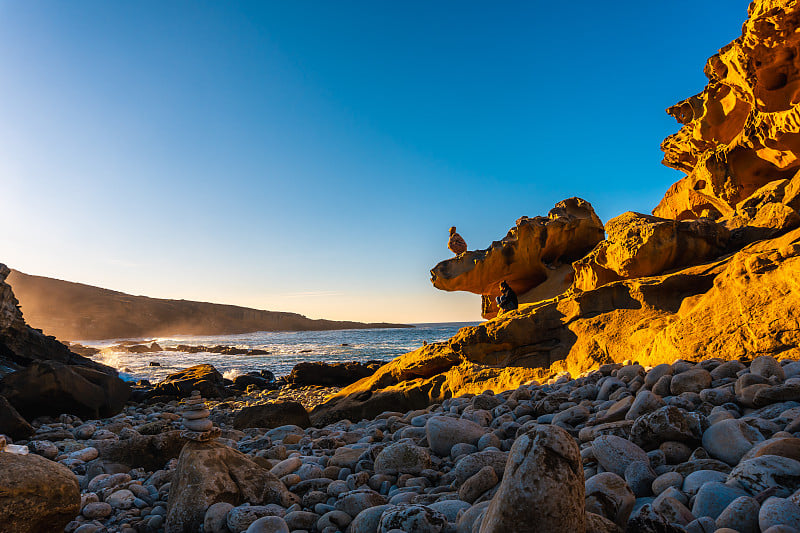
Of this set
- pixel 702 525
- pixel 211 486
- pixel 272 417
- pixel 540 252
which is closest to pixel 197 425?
pixel 211 486

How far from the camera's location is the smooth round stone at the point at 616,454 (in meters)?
1.98

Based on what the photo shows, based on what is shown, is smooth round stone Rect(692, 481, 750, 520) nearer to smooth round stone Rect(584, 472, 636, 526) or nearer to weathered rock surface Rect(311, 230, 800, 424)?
smooth round stone Rect(584, 472, 636, 526)

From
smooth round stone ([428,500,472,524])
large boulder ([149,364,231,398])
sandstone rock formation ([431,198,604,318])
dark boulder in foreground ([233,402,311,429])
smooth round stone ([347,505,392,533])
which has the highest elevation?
sandstone rock formation ([431,198,604,318])

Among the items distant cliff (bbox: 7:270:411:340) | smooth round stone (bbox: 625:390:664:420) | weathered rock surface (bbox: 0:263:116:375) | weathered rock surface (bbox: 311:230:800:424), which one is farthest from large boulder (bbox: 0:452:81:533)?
distant cliff (bbox: 7:270:411:340)

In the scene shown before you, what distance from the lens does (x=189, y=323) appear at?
255 feet

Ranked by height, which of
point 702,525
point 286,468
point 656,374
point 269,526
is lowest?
point 286,468

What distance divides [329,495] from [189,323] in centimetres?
8590

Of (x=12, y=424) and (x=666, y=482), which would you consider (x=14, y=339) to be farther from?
(x=666, y=482)

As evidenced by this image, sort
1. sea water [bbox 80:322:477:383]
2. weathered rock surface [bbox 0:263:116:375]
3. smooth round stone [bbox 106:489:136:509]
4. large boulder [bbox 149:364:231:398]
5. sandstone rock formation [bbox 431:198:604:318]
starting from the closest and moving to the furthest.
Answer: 1. smooth round stone [bbox 106:489:136:509]
2. weathered rock surface [bbox 0:263:116:375]
3. large boulder [bbox 149:364:231:398]
4. sandstone rock formation [bbox 431:198:604:318]
5. sea water [bbox 80:322:477:383]

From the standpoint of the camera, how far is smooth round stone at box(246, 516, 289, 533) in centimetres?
194

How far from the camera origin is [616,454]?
2021 millimetres

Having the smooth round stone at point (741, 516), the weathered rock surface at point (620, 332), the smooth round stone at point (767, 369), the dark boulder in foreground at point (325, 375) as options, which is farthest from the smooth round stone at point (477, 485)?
the dark boulder in foreground at point (325, 375)

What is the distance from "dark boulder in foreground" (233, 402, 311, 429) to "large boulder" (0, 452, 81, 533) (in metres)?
3.69

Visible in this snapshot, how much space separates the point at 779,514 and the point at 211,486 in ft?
8.87
